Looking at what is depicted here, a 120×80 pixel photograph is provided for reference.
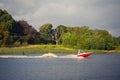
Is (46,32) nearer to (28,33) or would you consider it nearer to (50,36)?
(50,36)

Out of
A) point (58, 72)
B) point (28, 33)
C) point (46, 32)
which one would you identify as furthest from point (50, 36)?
point (58, 72)

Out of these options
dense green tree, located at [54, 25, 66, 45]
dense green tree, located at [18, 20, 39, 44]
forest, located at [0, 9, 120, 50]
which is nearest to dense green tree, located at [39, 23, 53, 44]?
forest, located at [0, 9, 120, 50]

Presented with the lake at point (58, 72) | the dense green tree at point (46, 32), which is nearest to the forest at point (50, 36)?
the dense green tree at point (46, 32)

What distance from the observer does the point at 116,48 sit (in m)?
131

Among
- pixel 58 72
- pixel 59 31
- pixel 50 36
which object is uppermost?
pixel 59 31

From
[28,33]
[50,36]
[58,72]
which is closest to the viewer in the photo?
[58,72]

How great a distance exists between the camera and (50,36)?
159750 mm

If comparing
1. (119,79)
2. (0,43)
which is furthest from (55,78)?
(0,43)

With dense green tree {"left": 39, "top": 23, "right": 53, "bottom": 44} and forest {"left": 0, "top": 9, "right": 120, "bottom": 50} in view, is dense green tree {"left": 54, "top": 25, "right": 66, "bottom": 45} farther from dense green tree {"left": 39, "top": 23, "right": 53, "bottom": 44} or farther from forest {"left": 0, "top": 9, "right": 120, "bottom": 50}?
dense green tree {"left": 39, "top": 23, "right": 53, "bottom": 44}

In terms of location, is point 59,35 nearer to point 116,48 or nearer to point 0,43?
point 116,48

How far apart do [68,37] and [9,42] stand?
2219cm

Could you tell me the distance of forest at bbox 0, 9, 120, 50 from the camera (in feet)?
401

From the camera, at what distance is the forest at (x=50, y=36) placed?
401 ft

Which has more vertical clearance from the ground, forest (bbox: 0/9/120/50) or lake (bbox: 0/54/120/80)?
forest (bbox: 0/9/120/50)
